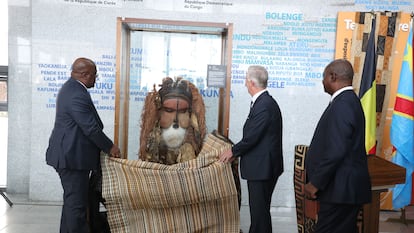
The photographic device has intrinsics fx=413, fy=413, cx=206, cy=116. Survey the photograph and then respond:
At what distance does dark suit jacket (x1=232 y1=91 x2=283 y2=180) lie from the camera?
3.30 m

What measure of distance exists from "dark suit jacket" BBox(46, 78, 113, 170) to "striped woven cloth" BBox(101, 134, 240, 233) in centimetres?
14

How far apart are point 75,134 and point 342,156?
207 centimetres

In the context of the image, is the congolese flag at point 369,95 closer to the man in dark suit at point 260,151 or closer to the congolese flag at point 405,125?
the congolese flag at point 405,125

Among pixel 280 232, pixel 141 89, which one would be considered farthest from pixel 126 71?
pixel 280 232

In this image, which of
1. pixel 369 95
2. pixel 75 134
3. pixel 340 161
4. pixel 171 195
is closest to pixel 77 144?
pixel 75 134

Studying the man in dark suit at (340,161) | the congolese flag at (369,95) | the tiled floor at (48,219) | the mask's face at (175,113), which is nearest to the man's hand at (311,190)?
the man in dark suit at (340,161)

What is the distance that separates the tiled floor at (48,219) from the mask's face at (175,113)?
1266mm

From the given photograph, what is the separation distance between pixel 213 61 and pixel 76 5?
1732 mm

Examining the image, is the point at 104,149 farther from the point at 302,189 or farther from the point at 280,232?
the point at 280,232

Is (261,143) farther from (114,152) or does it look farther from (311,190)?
(114,152)

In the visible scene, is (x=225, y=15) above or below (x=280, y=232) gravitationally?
above

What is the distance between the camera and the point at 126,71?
426 centimetres

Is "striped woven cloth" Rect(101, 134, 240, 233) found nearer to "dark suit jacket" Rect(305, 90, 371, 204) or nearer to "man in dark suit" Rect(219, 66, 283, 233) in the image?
"man in dark suit" Rect(219, 66, 283, 233)

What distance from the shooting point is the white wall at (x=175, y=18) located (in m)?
4.70
